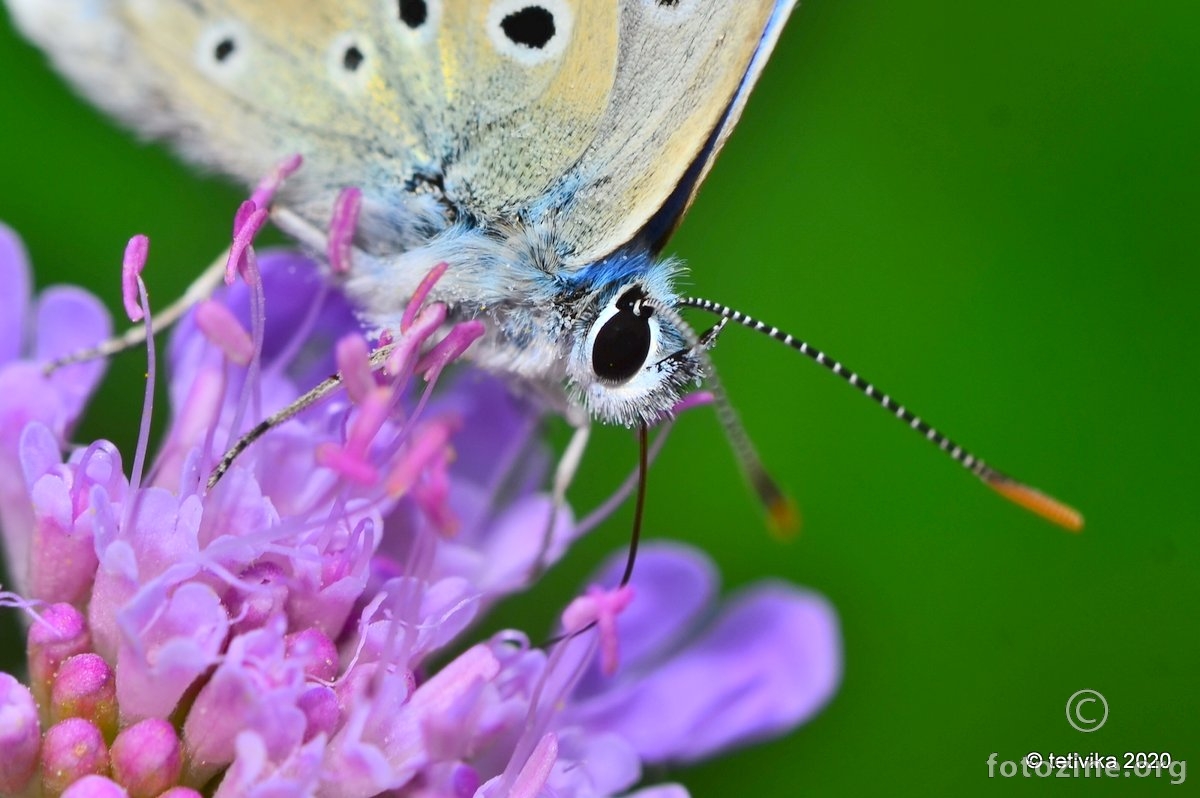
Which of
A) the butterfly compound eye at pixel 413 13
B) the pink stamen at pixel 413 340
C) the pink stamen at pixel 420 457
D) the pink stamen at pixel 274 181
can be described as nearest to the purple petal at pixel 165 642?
the pink stamen at pixel 420 457

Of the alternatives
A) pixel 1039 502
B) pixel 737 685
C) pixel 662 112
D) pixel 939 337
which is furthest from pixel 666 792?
pixel 939 337

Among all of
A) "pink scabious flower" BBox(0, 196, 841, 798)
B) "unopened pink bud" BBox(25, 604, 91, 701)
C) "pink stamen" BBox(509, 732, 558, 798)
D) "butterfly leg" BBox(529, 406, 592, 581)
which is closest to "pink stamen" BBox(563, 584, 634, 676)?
"pink scabious flower" BBox(0, 196, 841, 798)

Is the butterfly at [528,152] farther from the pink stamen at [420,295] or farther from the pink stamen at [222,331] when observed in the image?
the pink stamen at [222,331]

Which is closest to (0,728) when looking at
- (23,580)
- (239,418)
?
(23,580)

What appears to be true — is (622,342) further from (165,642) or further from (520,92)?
→ (165,642)

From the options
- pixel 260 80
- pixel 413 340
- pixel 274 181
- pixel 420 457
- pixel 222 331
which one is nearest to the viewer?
pixel 420 457

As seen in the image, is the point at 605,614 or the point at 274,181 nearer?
the point at 605,614
